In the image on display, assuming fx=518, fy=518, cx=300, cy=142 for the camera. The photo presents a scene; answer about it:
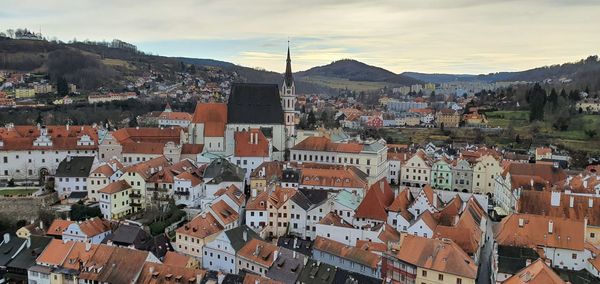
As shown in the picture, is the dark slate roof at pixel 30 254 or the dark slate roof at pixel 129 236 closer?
the dark slate roof at pixel 30 254

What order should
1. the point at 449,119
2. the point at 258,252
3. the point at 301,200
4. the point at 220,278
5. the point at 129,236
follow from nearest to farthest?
the point at 220,278, the point at 258,252, the point at 129,236, the point at 301,200, the point at 449,119

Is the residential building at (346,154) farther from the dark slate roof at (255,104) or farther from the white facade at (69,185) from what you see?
the white facade at (69,185)

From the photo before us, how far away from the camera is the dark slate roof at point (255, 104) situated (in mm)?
56719

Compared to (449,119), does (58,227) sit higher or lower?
lower

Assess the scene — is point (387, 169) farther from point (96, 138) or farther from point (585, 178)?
point (96, 138)

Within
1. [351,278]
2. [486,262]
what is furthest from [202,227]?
[486,262]

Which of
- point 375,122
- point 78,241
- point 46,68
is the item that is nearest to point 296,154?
point 78,241

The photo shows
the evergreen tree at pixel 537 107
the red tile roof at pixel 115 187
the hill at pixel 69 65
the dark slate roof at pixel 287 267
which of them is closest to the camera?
the dark slate roof at pixel 287 267

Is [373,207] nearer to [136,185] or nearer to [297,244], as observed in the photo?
[297,244]

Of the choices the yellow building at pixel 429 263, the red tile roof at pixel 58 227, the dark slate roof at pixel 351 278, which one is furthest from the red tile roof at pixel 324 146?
the red tile roof at pixel 58 227

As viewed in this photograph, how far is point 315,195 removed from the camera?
134 feet

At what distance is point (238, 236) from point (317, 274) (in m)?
6.97

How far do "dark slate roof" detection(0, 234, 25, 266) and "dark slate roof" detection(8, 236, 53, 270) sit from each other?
76 cm

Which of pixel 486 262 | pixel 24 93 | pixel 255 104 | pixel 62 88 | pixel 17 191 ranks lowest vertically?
pixel 486 262
